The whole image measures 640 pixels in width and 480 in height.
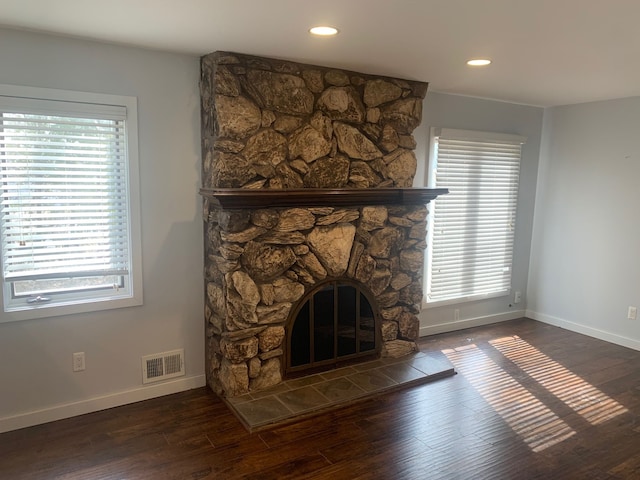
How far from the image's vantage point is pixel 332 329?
11.8 feet

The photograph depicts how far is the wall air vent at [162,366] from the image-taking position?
3.21 meters

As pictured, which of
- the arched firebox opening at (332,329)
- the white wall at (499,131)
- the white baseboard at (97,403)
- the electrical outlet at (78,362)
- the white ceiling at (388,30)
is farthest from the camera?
the white wall at (499,131)

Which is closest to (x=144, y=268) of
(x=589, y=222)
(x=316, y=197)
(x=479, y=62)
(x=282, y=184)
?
(x=282, y=184)

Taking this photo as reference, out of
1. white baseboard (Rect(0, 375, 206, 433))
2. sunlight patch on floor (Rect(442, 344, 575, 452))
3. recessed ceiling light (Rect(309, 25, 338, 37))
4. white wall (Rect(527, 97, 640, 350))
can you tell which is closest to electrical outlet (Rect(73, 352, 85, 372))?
white baseboard (Rect(0, 375, 206, 433))

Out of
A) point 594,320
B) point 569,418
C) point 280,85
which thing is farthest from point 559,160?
point 280,85

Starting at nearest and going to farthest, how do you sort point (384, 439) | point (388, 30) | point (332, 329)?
point (388, 30) → point (384, 439) → point (332, 329)

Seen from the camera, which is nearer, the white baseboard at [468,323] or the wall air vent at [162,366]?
the wall air vent at [162,366]

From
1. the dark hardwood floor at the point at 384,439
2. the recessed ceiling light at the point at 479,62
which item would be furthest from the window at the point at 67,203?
the recessed ceiling light at the point at 479,62

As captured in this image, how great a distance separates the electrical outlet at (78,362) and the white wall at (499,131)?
297cm

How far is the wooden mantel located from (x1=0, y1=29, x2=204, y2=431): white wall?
13.8 inches

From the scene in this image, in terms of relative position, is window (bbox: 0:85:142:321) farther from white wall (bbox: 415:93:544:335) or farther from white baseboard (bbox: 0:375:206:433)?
white wall (bbox: 415:93:544:335)

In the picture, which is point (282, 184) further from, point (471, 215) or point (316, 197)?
point (471, 215)

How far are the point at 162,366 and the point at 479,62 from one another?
9.89 ft

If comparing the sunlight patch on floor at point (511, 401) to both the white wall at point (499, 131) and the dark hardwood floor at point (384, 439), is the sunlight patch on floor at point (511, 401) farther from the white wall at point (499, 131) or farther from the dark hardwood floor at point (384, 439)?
the white wall at point (499, 131)
